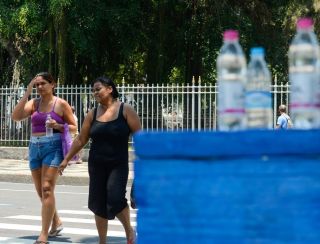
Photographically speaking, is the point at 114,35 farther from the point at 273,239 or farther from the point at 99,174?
the point at 273,239

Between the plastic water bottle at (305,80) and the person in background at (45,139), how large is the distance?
15.9 feet

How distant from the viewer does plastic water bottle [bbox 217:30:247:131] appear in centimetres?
305

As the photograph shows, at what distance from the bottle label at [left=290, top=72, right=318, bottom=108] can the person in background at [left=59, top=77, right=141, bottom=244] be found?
3.79 metres

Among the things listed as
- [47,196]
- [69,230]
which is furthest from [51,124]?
[69,230]

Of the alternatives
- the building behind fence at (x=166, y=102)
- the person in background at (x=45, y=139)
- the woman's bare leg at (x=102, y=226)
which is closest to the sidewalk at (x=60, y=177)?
the building behind fence at (x=166, y=102)

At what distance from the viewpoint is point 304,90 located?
297 cm

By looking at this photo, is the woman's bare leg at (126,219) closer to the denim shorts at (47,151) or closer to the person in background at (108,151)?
the person in background at (108,151)

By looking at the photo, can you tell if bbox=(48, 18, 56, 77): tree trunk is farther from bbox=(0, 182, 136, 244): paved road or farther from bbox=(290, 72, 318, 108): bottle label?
bbox=(290, 72, 318, 108): bottle label

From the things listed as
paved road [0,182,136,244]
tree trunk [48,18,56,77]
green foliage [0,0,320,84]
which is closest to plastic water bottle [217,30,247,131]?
paved road [0,182,136,244]

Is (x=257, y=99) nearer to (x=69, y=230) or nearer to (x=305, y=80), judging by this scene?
(x=305, y=80)

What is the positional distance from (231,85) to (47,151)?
482 centimetres

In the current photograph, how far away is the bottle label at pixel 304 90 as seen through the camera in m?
2.96

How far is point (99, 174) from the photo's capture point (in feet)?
22.1

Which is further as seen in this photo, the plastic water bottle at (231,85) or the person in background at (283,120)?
the person in background at (283,120)
